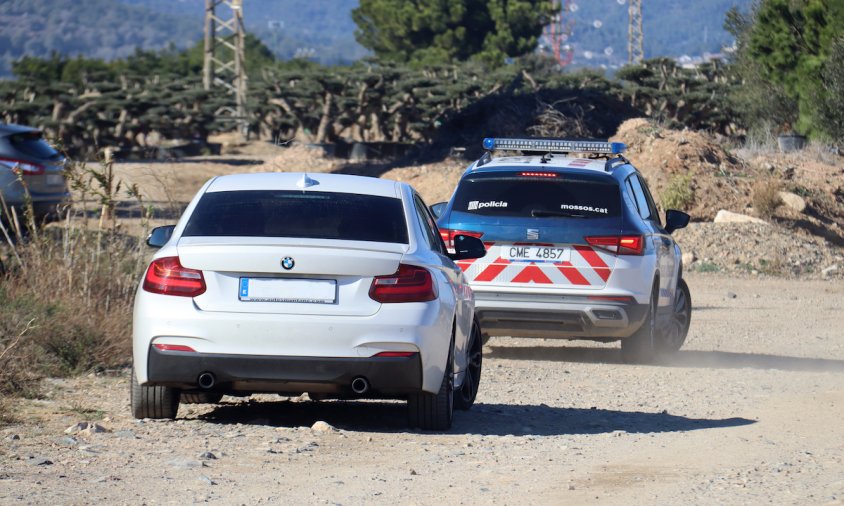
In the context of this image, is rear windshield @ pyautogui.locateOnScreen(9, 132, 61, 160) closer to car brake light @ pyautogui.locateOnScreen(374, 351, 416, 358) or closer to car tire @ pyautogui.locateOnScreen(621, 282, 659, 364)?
car tire @ pyautogui.locateOnScreen(621, 282, 659, 364)

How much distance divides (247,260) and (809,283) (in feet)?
51.2

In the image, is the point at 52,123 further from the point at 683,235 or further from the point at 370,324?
the point at 370,324

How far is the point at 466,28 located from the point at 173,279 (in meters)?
89.9

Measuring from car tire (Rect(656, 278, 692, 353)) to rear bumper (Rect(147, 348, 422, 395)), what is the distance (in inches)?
220

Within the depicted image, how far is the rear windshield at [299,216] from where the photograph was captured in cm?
808

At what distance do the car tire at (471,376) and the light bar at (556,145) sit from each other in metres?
3.23

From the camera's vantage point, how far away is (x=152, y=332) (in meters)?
7.77

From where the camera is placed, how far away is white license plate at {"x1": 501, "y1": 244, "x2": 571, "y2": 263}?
1197 centimetres

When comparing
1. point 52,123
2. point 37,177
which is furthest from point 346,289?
point 52,123

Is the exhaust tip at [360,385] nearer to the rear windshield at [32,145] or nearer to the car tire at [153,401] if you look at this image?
the car tire at [153,401]

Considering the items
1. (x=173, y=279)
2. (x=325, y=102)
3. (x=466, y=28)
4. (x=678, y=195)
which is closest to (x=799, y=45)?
(x=678, y=195)

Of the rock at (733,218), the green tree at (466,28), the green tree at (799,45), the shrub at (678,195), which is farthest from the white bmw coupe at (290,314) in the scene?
the green tree at (466,28)

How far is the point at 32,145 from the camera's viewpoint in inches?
817

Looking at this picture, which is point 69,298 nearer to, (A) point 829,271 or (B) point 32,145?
(B) point 32,145
